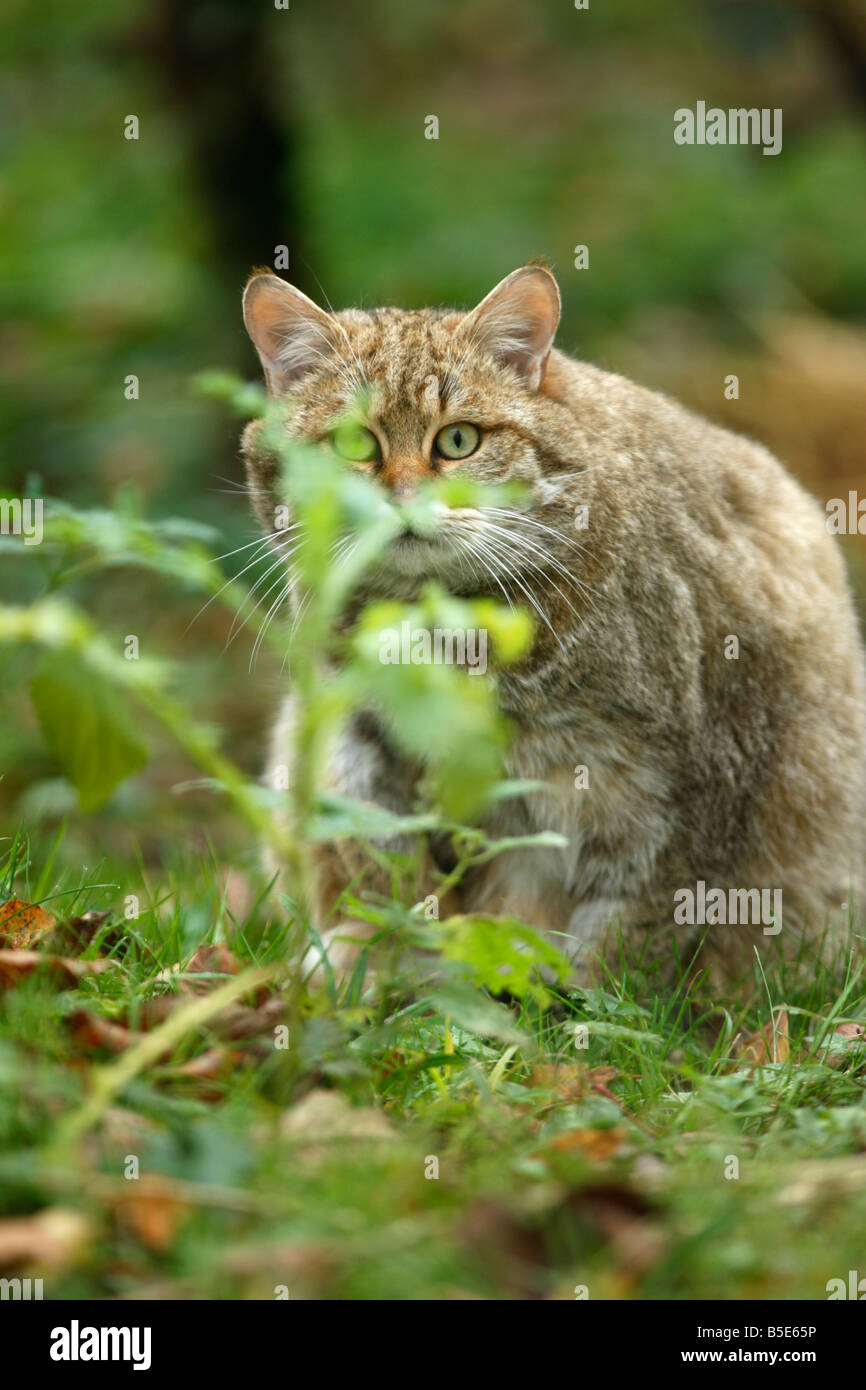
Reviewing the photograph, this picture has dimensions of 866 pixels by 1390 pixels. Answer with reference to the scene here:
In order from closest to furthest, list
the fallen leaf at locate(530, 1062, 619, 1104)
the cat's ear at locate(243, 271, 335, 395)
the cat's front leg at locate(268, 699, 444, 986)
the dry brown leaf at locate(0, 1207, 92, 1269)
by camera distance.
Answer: the dry brown leaf at locate(0, 1207, 92, 1269) < the fallen leaf at locate(530, 1062, 619, 1104) < the cat's ear at locate(243, 271, 335, 395) < the cat's front leg at locate(268, 699, 444, 986)

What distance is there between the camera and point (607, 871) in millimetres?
4422

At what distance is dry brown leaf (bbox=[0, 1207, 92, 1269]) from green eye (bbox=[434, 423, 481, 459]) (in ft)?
8.08

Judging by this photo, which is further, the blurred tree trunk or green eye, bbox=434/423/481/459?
the blurred tree trunk

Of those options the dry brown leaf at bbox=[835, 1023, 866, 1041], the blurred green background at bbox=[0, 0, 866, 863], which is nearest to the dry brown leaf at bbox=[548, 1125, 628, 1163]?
the dry brown leaf at bbox=[835, 1023, 866, 1041]

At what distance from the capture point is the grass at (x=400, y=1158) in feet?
7.25

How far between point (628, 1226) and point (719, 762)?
2298mm

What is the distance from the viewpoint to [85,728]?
2.58 m

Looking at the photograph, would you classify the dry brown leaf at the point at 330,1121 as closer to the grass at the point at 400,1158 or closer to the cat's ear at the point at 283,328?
the grass at the point at 400,1158

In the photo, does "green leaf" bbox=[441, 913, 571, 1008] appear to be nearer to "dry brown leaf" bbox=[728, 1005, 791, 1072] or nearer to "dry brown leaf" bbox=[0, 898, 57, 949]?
"dry brown leaf" bbox=[728, 1005, 791, 1072]

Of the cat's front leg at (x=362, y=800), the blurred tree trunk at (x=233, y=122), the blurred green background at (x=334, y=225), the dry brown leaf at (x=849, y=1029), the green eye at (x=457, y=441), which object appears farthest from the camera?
the blurred green background at (x=334, y=225)

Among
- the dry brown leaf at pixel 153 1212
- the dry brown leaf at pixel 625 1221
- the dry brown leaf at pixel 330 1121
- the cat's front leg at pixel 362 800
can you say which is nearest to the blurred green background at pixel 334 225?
the cat's front leg at pixel 362 800

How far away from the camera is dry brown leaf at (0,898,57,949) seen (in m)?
3.52

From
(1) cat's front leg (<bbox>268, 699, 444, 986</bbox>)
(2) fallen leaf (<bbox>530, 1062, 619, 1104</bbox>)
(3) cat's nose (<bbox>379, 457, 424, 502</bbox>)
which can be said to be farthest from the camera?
(1) cat's front leg (<bbox>268, 699, 444, 986</bbox>)

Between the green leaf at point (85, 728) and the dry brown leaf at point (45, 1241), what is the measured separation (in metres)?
0.77
